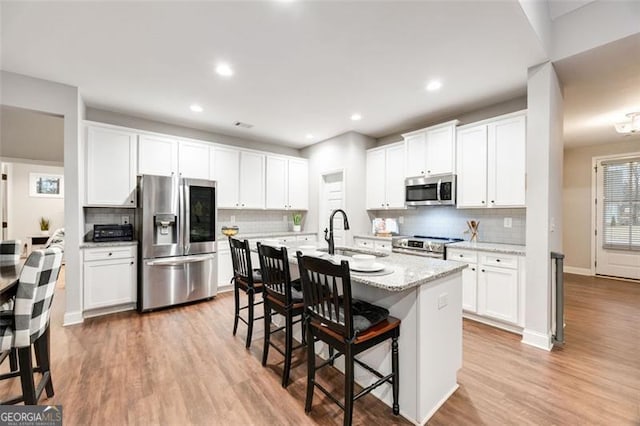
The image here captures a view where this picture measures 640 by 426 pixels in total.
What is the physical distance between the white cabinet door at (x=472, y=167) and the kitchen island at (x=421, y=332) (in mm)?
2023

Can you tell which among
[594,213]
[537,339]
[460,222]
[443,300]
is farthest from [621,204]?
[443,300]

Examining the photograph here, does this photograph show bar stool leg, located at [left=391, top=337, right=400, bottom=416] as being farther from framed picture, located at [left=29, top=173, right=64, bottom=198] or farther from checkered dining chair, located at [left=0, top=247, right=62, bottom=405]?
framed picture, located at [left=29, top=173, right=64, bottom=198]

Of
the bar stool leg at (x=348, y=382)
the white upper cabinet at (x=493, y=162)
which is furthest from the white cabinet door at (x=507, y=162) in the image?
the bar stool leg at (x=348, y=382)

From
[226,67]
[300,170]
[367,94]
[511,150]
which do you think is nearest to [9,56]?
[226,67]

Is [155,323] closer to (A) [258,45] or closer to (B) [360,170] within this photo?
(A) [258,45]

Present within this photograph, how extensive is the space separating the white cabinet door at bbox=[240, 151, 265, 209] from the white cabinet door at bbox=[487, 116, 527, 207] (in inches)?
147

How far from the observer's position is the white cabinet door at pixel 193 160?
14.3 feet

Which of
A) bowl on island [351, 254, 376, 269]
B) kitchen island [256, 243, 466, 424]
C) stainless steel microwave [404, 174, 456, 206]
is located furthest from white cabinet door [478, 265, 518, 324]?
bowl on island [351, 254, 376, 269]

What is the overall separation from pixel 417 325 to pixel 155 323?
124 inches

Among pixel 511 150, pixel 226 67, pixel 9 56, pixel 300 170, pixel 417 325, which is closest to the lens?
pixel 417 325

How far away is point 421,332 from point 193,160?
13.7 feet

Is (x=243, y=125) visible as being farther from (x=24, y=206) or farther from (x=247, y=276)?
(x=24, y=206)

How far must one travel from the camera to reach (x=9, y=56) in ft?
8.61

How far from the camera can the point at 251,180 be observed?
5090 millimetres
